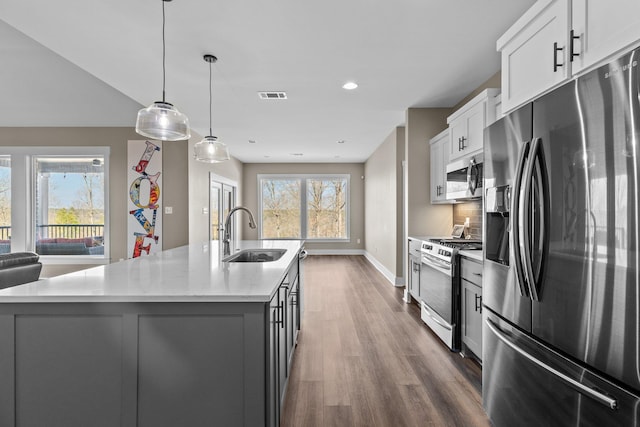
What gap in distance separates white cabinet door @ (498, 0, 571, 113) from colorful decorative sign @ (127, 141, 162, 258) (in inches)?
201

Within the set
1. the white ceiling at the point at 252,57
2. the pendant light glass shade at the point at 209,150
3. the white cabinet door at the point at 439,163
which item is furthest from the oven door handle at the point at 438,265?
the pendant light glass shade at the point at 209,150

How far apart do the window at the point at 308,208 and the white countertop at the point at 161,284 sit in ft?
23.0

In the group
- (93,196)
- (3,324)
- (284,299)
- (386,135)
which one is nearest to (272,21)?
(284,299)

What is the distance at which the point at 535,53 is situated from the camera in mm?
1582

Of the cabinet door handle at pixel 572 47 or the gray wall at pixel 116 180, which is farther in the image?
→ the gray wall at pixel 116 180

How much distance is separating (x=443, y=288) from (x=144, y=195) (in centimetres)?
483

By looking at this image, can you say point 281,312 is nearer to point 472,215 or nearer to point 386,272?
point 472,215

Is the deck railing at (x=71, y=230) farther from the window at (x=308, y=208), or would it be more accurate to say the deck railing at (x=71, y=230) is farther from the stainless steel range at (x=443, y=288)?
the stainless steel range at (x=443, y=288)

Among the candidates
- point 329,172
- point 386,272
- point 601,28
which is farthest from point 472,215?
point 329,172

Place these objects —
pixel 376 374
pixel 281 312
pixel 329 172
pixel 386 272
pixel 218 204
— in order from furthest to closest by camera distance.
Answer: pixel 329 172 < pixel 218 204 < pixel 386 272 < pixel 376 374 < pixel 281 312

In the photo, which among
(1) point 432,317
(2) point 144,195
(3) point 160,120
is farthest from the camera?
(2) point 144,195

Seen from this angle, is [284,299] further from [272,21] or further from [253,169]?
[253,169]

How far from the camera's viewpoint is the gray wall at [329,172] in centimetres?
898

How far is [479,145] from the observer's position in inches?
115
